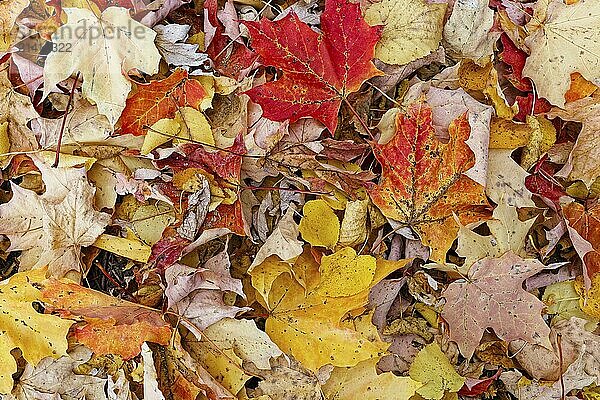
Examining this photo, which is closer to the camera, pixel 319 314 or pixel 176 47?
pixel 319 314

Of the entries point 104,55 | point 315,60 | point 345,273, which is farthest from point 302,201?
point 104,55

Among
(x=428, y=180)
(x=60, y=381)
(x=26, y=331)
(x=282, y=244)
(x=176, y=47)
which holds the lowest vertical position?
(x=60, y=381)

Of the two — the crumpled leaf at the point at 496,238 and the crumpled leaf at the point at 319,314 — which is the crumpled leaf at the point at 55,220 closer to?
the crumpled leaf at the point at 319,314

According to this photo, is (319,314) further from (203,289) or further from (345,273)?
(203,289)

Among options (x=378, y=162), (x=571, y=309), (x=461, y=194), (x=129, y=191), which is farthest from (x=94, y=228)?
(x=571, y=309)

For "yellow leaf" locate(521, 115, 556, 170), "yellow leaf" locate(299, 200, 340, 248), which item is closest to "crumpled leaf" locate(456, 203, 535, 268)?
"yellow leaf" locate(521, 115, 556, 170)

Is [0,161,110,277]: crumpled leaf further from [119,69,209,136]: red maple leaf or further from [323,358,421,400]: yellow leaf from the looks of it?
[323,358,421,400]: yellow leaf
